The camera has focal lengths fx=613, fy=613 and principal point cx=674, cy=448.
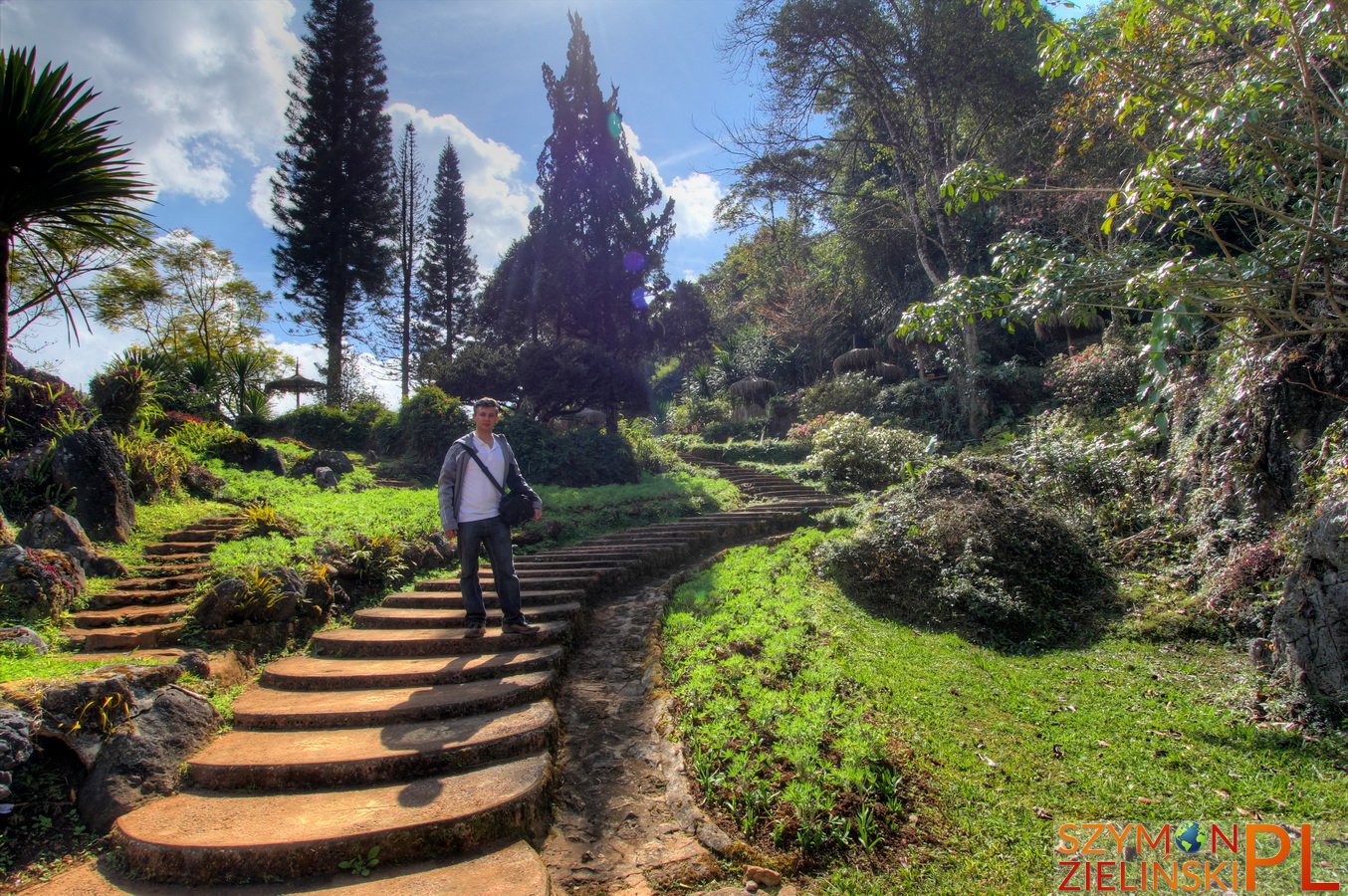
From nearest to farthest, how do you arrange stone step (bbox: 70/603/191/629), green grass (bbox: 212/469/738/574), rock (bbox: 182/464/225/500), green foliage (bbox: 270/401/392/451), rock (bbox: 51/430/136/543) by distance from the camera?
stone step (bbox: 70/603/191/629)
rock (bbox: 51/430/136/543)
green grass (bbox: 212/469/738/574)
rock (bbox: 182/464/225/500)
green foliage (bbox: 270/401/392/451)

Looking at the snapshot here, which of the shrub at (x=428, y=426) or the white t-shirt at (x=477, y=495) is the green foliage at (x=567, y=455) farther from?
the white t-shirt at (x=477, y=495)

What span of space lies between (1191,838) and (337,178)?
22909mm

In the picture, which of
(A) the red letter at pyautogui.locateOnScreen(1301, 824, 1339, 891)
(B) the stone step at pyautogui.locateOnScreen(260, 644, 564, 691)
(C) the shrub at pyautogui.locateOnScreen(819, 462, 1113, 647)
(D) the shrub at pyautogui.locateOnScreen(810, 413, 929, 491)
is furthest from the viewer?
(D) the shrub at pyautogui.locateOnScreen(810, 413, 929, 491)

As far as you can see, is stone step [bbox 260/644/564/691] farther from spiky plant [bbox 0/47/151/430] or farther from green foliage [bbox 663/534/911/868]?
spiky plant [bbox 0/47/151/430]

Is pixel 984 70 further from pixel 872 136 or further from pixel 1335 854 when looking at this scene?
pixel 1335 854

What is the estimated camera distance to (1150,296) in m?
3.96

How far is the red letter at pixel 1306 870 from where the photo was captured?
6.81 feet

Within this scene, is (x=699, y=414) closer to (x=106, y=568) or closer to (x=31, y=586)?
(x=106, y=568)

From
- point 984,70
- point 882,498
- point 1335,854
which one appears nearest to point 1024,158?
point 984,70

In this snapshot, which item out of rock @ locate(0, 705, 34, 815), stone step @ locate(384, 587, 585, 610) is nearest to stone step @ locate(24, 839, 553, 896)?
rock @ locate(0, 705, 34, 815)

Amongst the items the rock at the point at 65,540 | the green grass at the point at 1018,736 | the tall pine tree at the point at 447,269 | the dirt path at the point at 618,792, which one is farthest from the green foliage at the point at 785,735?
the tall pine tree at the point at 447,269

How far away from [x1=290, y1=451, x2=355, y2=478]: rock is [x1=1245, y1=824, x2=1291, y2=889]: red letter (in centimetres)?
1086

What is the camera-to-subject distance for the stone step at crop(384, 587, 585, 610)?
5.19 metres

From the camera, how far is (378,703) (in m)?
3.42
